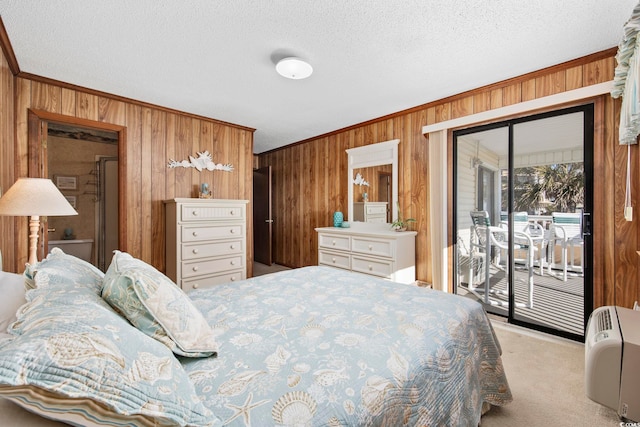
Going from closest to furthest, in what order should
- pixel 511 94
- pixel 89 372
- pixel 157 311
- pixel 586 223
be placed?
pixel 89 372 → pixel 157 311 → pixel 586 223 → pixel 511 94

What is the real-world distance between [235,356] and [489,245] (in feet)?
9.96

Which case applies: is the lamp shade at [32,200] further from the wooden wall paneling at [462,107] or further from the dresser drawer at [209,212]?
the wooden wall paneling at [462,107]

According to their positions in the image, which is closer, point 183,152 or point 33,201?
point 33,201

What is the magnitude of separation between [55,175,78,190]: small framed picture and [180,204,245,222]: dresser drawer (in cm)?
262

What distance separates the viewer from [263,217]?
18.6 ft

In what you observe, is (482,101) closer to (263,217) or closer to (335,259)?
(335,259)

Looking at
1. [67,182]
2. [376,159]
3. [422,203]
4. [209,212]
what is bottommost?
[209,212]

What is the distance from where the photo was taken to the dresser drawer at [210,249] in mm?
3315

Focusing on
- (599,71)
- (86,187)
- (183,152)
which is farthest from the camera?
(86,187)

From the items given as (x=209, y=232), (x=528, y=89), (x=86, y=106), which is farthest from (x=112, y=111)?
(x=528, y=89)

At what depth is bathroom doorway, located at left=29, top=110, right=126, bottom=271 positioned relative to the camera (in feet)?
14.1

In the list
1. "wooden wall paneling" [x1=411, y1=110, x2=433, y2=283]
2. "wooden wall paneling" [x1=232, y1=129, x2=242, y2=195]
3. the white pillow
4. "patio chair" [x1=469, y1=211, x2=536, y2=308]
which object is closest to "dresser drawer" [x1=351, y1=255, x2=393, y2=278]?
"wooden wall paneling" [x1=411, y1=110, x2=433, y2=283]

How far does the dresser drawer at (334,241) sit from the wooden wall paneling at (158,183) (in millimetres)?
2138

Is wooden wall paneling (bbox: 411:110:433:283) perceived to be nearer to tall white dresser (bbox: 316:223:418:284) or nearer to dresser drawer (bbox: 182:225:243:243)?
tall white dresser (bbox: 316:223:418:284)
